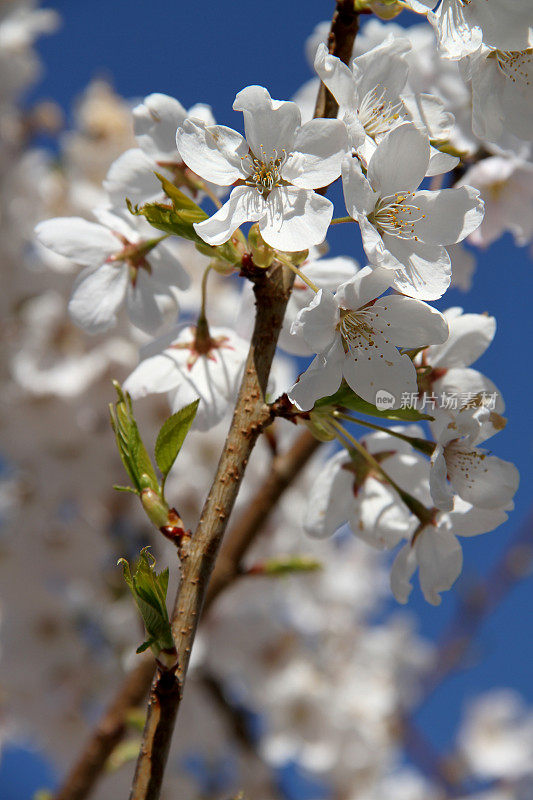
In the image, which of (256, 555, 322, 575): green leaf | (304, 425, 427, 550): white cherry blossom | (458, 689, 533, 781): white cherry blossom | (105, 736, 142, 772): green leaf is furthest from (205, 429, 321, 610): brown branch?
(458, 689, 533, 781): white cherry blossom

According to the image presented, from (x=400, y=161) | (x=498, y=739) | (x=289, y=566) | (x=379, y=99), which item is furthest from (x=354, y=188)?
(x=498, y=739)

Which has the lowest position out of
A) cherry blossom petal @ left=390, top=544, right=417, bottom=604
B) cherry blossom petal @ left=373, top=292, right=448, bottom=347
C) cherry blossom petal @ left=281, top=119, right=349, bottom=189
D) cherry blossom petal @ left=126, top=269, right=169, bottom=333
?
cherry blossom petal @ left=390, top=544, right=417, bottom=604

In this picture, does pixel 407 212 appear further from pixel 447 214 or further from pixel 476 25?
pixel 476 25

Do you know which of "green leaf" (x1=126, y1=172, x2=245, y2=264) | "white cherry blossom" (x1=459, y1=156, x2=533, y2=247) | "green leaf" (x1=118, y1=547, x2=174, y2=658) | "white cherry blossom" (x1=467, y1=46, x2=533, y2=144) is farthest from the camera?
"white cherry blossom" (x1=459, y1=156, x2=533, y2=247)

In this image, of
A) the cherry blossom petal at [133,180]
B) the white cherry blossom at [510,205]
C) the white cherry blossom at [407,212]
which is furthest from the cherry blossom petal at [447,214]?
the white cherry blossom at [510,205]

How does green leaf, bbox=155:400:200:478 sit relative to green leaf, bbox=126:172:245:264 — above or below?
below

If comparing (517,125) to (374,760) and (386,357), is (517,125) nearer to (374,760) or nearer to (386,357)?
(386,357)

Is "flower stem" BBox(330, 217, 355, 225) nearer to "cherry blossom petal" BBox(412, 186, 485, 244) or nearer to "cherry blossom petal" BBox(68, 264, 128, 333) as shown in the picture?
"cherry blossom petal" BBox(412, 186, 485, 244)
